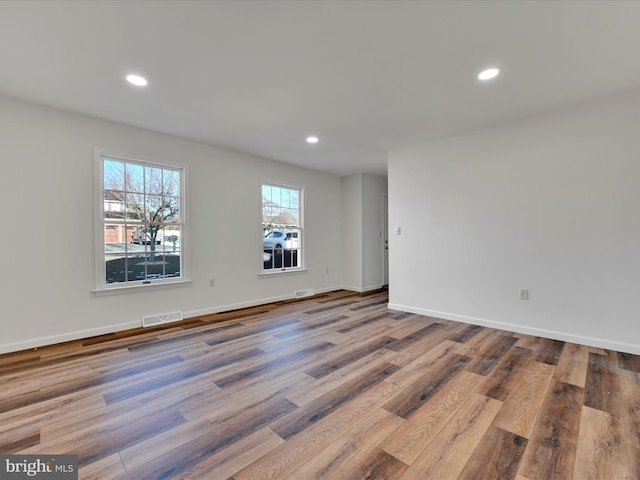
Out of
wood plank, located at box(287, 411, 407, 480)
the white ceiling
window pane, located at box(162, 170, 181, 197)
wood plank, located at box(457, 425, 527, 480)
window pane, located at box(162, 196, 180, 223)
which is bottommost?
wood plank, located at box(457, 425, 527, 480)

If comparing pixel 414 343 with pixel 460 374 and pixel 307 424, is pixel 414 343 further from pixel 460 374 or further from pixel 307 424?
pixel 307 424

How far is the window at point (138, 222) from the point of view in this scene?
354 centimetres

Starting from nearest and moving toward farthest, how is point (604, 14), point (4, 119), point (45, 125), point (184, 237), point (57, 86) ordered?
point (604, 14), point (57, 86), point (4, 119), point (45, 125), point (184, 237)

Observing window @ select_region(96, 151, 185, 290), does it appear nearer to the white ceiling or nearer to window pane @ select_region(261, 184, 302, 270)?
the white ceiling

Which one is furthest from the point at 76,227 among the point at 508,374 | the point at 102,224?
the point at 508,374

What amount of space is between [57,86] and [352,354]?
3742mm

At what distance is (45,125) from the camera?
3113mm

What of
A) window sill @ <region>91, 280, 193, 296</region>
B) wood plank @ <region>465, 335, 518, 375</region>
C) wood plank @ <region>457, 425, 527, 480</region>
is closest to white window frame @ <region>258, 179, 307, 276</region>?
window sill @ <region>91, 280, 193, 296</region>

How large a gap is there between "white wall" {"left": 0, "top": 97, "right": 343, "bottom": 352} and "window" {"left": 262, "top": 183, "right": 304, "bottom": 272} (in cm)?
49

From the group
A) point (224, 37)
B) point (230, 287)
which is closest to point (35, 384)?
point (230, 287)

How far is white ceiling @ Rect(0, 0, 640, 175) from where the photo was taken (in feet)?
6.01

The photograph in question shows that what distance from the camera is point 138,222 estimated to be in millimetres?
3811

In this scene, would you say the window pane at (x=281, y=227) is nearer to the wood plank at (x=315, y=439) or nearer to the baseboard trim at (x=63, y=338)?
the baseboard trim at (x=63, y=338)

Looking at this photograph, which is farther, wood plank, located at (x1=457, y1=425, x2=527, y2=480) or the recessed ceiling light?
the recessed ceiling light
